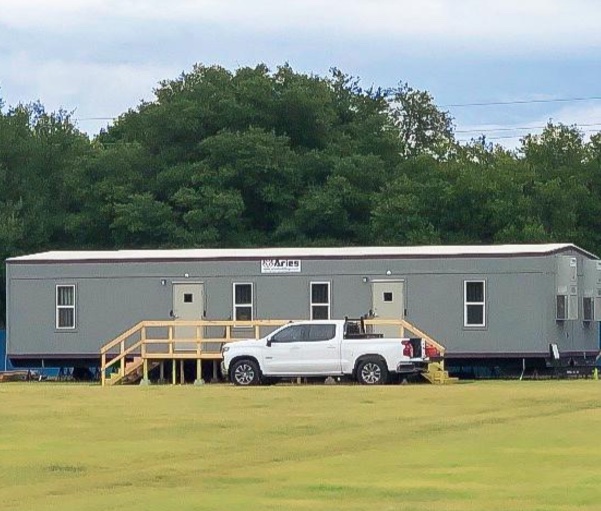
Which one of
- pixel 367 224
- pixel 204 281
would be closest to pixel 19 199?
pixel 367 224

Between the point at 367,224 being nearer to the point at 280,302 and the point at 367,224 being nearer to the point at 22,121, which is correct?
the point at 22,121

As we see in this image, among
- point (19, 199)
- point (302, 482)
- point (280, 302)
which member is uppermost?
point (19, 199)

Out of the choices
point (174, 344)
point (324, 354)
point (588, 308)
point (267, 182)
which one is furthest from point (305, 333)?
point (267, 182)

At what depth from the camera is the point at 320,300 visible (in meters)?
39.8

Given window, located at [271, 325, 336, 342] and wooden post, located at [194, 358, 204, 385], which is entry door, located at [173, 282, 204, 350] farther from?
window, located at [271, 325, 336, 342]

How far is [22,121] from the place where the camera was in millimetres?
63344

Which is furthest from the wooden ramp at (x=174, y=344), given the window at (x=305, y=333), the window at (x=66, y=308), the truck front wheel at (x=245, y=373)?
the truck front wheel at (x=245, y=373)

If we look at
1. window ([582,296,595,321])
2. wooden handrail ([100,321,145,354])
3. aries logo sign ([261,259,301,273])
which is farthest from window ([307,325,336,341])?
window ([582,296,595,321])

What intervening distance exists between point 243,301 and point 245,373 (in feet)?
15.2

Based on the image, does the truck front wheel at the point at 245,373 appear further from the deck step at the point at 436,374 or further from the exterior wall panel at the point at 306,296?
the exterior wall panel at the point at 306,296

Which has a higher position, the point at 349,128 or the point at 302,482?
the point at 349,128

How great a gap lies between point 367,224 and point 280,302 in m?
19.3

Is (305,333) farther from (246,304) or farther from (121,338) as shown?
(121,338)

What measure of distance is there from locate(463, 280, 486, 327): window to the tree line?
1509cm
